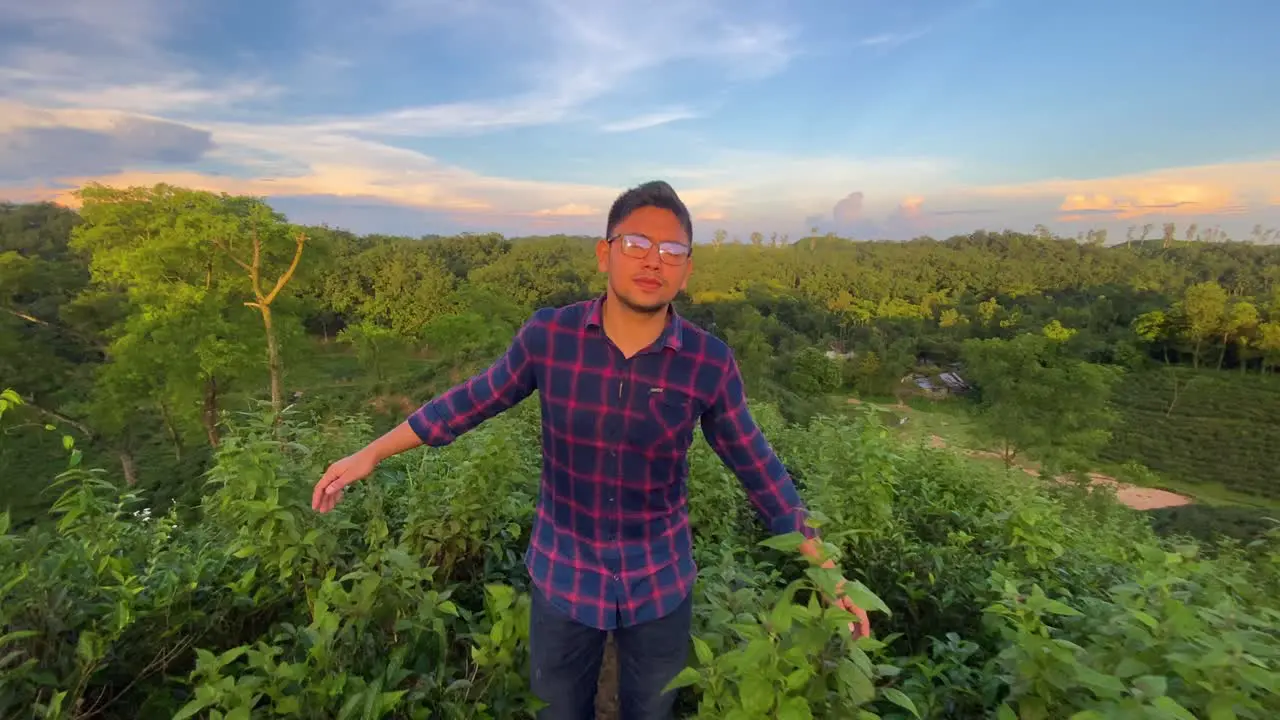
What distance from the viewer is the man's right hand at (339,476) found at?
1.92 meters

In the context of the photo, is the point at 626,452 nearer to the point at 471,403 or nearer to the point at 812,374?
the point at 471,403

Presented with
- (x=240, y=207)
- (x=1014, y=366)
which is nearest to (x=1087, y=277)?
(x=1014, y=366)

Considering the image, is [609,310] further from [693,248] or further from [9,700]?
[9,700]

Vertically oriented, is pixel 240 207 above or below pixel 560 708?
above

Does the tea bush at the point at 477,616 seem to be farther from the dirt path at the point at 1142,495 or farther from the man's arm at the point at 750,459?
the dirt path at the point at 1142,495

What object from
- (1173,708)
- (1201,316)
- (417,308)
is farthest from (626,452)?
(1201,316)

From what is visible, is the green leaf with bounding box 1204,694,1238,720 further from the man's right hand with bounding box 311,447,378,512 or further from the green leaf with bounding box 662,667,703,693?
the man's right hand with bounding box 311,447,378,512

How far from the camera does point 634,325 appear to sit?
5.91 feet

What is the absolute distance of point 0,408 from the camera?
1.81 meters

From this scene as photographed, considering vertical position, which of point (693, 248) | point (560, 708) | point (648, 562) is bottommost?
point (560, 708)

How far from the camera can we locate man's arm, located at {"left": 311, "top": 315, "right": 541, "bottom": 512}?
1944 mm

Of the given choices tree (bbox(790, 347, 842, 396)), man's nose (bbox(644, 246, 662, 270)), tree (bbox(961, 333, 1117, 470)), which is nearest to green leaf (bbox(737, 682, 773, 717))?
man's nose (bbox(644, 246, 662, 270))

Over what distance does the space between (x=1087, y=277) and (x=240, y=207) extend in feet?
376

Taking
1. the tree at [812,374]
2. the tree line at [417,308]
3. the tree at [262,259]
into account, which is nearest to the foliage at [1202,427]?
the tree line at [417,308]
